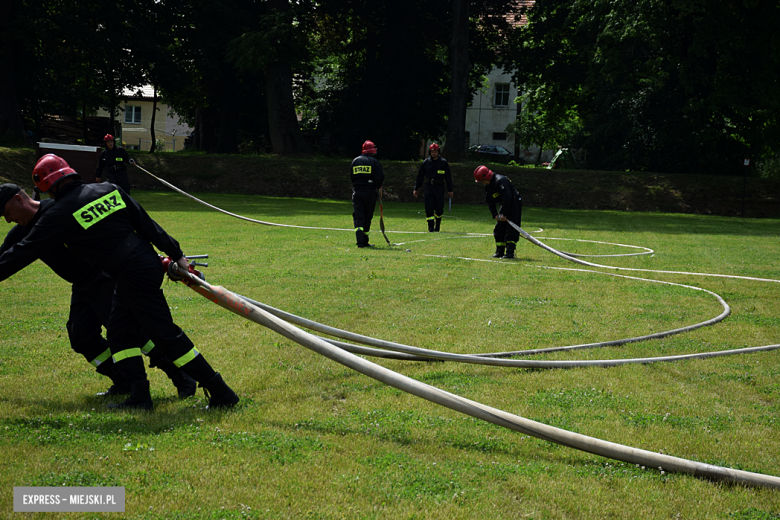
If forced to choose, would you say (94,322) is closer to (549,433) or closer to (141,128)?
(549,433)

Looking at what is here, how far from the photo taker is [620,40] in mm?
31031

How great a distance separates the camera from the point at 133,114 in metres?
72.4

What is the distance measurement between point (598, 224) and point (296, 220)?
9.98 meters

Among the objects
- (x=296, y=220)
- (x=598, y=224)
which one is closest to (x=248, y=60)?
(x=296, y=220)

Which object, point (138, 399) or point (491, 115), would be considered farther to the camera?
point (491, 115)

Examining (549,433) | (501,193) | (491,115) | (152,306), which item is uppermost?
(491,115)

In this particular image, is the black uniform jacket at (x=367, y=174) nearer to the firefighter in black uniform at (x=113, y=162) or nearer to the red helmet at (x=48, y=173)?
the firefighter in black uniform at (x=113, y=162)

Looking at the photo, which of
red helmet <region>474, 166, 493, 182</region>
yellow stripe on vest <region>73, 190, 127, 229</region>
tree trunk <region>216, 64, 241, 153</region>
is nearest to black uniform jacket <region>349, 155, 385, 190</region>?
red helmet <region>474, 166, 493, 182</region>

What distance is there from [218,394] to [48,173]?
191 cm

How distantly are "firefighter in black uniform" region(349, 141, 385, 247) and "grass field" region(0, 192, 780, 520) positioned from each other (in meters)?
3.53

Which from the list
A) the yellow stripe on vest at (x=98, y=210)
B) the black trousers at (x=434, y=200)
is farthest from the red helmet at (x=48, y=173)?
the black trousers at (x=434, y=200)

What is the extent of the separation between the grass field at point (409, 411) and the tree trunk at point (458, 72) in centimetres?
2535

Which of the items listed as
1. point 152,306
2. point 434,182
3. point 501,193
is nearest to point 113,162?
point 434,182

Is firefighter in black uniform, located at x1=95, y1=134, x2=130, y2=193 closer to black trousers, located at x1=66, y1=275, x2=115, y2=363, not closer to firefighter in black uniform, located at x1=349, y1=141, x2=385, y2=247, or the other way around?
firefighter in black uniform, located at x1=349, y1=141, x2=385, y2=247
